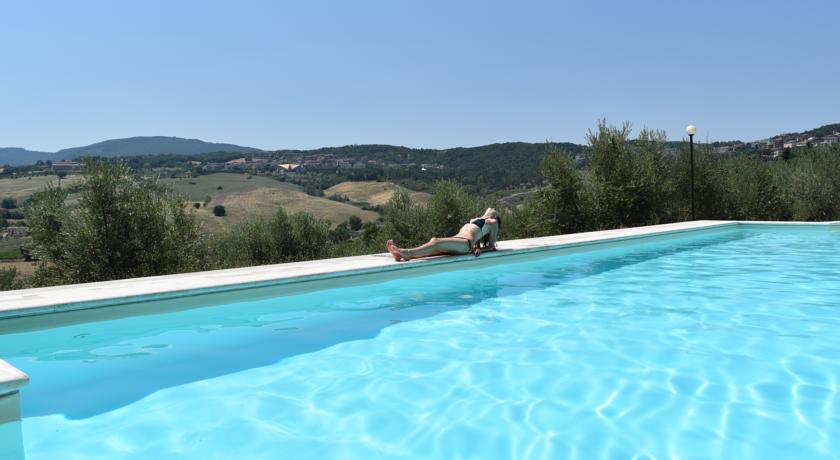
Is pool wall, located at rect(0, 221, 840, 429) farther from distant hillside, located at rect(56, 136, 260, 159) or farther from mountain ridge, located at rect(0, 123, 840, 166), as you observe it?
distant hillside, located at rect(56, 136, 260, 159)

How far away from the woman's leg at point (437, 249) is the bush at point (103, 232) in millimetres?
5145

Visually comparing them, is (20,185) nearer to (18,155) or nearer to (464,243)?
(464,243)

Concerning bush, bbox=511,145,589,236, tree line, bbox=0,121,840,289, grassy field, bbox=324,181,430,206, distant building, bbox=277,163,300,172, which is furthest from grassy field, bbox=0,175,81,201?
bush, bbox=511,145,589,236

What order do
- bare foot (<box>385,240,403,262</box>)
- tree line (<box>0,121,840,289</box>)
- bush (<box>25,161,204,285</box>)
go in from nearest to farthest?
bare foot (<box>385,240,403,262</box>) → bush (<box>25,161,204,285</box>) → tree line (<box>0,121,840,289</box>)

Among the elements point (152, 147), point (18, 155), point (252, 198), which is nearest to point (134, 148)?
point (152, 147)

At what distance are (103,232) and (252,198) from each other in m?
49.5

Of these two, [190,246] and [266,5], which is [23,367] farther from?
[266,5]

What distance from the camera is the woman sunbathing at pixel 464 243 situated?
7684mm

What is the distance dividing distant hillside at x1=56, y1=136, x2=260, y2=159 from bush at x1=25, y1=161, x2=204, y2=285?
431ft

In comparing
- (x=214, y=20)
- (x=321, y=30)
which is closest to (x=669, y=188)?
(x=321, y=30)

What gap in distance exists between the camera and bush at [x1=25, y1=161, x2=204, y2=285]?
393 inches

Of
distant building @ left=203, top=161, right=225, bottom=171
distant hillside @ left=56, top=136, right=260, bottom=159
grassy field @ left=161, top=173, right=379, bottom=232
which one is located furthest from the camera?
distant hillside @ left=56, top=136, right=260, bottom=159

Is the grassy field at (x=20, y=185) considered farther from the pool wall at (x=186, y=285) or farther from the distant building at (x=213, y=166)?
the pool wall at (x=186, y=285)

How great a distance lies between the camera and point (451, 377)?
382 centimetres
